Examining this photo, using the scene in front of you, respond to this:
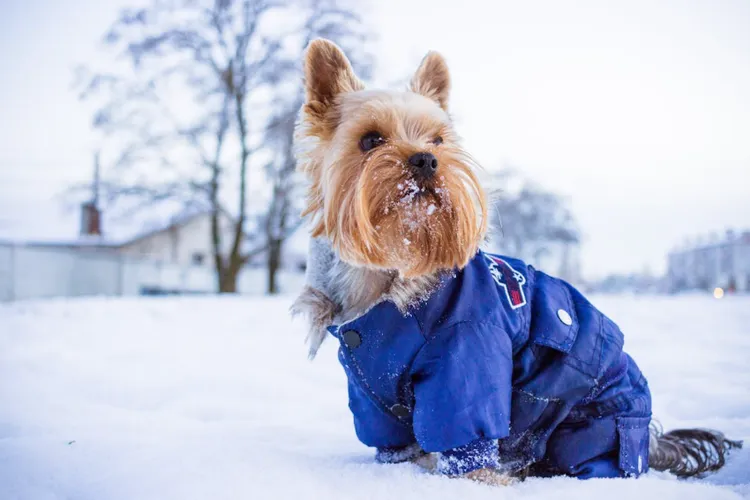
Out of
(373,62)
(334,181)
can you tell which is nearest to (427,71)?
(334,181)

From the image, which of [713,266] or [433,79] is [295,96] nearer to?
[433,79]

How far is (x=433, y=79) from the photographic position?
3053 millimetres

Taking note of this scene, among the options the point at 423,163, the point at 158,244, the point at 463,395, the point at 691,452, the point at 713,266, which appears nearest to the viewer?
the point at 463,395

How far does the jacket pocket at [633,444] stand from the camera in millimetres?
2422

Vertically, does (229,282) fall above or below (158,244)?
above

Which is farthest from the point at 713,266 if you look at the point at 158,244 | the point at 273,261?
the point at 158,244

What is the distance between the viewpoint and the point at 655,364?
15.4 ft

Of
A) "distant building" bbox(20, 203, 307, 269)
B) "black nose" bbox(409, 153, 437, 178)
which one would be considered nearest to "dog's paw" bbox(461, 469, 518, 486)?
"black nose" bbox(409, 153, 437, 178)

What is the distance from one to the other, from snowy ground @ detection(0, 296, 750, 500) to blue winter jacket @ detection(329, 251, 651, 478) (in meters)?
0.21

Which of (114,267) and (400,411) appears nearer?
(400,411)

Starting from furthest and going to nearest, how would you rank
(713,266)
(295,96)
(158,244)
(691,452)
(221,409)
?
(158,244) → (713,266) → (295,96) → (221,409) → (691,452)

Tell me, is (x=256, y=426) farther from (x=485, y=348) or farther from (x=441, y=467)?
(x=485, y=348)

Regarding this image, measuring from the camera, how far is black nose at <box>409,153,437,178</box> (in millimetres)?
2363

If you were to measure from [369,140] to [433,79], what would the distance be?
31.0 inches
